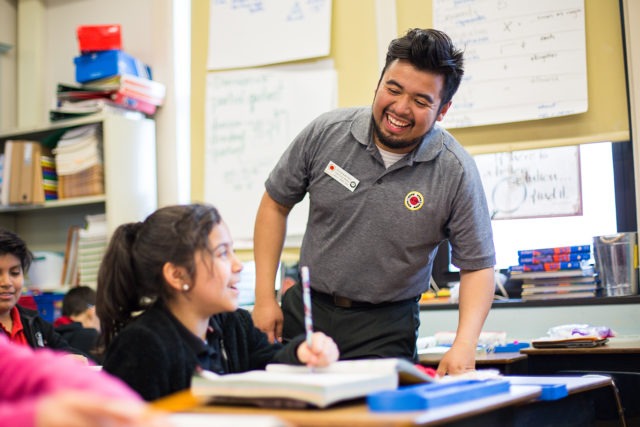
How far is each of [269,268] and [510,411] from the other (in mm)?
995

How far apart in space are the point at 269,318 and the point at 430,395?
1083 mm

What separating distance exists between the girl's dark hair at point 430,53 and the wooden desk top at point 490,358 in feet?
3.35

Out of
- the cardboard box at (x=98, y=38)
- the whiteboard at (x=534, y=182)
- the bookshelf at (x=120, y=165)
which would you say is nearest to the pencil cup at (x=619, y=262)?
the whiteboard at (x=534, y=182)

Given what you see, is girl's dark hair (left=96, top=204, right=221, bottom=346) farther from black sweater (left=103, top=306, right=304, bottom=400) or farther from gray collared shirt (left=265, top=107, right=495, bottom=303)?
gray collared shirt (left=265, top=107, right=495, bottom=303)

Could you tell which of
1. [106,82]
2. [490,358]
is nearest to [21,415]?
[490,358]

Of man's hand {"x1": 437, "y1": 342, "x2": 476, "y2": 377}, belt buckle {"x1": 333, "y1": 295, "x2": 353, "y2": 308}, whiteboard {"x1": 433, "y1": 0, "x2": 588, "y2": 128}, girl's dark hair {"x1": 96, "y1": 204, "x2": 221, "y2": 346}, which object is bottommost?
man's hand {"x1": 437, "y1": 342, "x2": 476, "y2": 377}

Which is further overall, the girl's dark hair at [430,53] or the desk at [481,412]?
the girl's dark hair at [430,53]

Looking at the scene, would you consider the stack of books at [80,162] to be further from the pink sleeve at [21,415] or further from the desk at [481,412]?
the pink sleeve at [21,415]

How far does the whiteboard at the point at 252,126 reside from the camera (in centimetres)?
413

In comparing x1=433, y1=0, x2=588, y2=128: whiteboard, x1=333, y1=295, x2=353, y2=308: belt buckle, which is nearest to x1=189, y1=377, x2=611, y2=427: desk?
x1=333, y1=295, x2=353, y2=308: belt buckle

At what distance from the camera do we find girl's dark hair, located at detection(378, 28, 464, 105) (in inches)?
88.9

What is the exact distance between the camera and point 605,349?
294cm

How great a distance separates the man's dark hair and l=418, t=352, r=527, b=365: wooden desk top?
1811 mm

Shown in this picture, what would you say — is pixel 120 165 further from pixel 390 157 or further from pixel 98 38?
pixel 390 157
